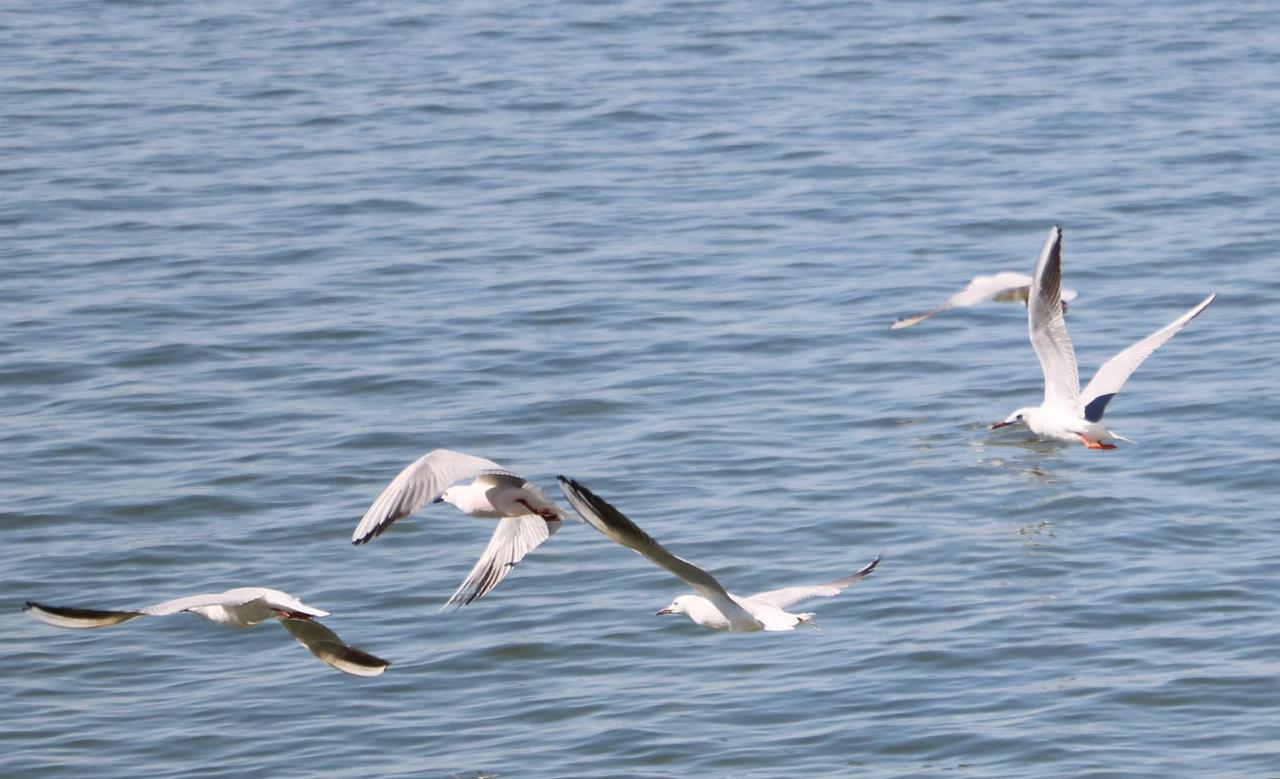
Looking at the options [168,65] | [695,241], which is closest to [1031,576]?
[695,241]

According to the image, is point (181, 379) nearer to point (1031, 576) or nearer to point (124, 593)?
point (124, 593)

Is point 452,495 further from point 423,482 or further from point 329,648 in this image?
point 329,648

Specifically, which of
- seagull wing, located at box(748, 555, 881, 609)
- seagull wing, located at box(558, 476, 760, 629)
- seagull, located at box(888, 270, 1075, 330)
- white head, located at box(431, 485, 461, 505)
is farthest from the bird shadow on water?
seagull wing, located at box(558, 476, 760, 629)

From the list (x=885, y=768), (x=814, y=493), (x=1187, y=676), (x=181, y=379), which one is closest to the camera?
(x=885, y=768)

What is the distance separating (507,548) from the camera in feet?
33.6

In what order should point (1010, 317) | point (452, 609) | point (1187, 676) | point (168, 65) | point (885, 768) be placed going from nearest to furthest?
point (885, 768) < point (1187, 676) < point (452, 609) < point (1010, 317) < point (168, 65)

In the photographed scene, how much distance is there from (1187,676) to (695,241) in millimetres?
9178

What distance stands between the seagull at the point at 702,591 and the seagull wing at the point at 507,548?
742mm

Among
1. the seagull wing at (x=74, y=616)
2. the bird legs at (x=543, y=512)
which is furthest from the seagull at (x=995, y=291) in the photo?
the seagull wing at (x=74, y=616)

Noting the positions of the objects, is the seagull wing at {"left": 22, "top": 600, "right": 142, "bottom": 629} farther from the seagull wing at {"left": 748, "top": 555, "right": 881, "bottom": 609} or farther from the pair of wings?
the pair of wings

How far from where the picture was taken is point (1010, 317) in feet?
57.2

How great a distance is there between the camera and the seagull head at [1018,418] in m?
13.9

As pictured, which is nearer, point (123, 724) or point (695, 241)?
point (123, 724)

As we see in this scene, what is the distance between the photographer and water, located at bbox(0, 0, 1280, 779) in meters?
10.4
